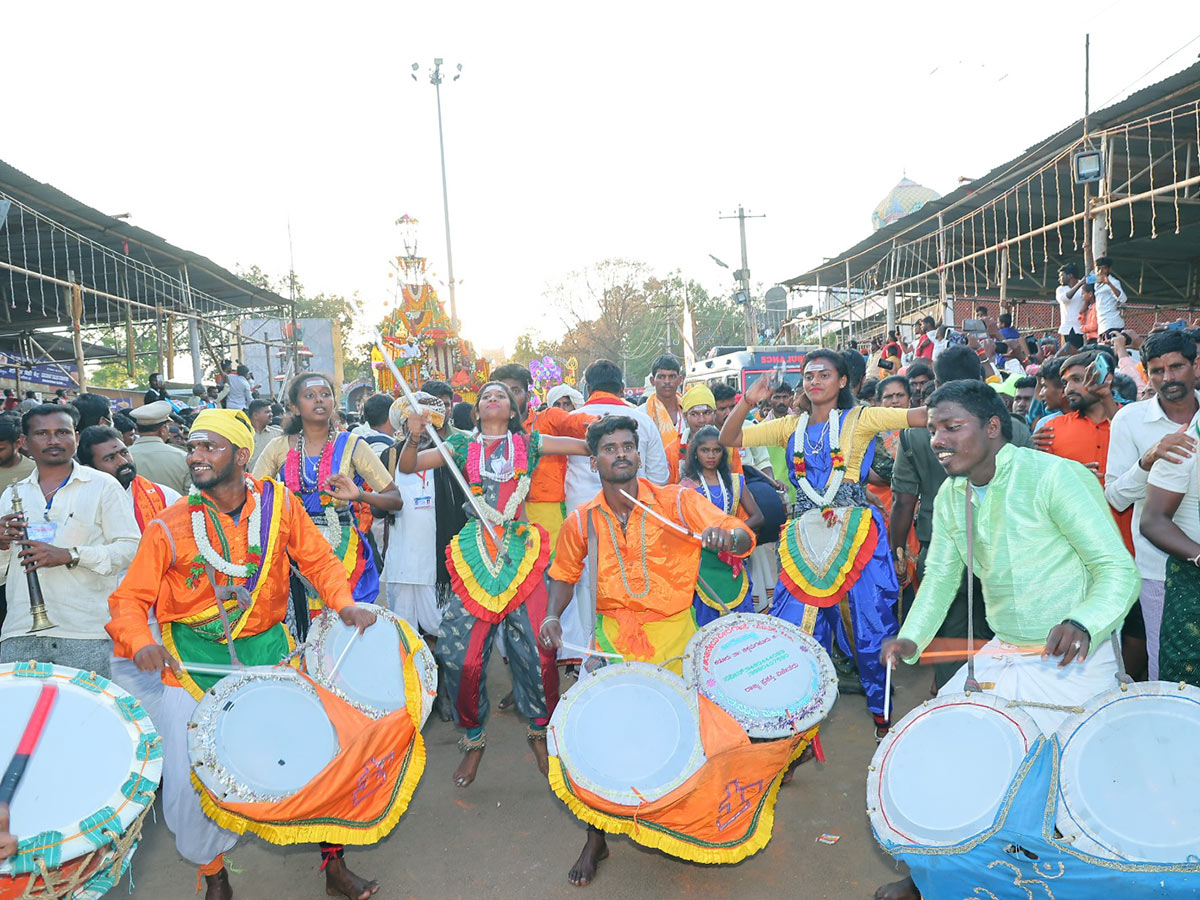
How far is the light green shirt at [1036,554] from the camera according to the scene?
2598mm

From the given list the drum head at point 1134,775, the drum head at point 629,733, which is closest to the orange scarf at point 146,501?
the drum head at point 629,733

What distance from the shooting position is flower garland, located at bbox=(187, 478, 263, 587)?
3.42 meters

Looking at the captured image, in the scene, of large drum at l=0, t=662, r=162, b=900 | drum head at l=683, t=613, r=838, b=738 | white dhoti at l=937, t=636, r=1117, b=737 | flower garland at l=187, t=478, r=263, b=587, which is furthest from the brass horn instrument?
white dhoti at l=937, t=636, r=1117, b=737

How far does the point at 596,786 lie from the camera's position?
2.95 m

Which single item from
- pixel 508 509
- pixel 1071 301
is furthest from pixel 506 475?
pixel 1071 301

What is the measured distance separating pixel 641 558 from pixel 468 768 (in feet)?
4.94

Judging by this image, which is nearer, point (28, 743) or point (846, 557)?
point (28, 743)

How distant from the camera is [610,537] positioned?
12.6 ft

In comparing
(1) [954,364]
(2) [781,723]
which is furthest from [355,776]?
(1) [954,364]

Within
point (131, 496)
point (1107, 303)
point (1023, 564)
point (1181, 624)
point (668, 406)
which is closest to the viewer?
point (1023, 564)

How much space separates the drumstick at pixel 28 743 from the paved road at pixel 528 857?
1243 millimetres

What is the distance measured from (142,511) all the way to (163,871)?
64.8 inches

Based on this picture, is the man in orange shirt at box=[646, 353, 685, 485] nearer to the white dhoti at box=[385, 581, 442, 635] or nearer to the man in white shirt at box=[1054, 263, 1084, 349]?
the white dhoti at box=[385, 581, 442, 635]

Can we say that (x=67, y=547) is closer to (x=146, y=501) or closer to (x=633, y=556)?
(x=146, y=501)
